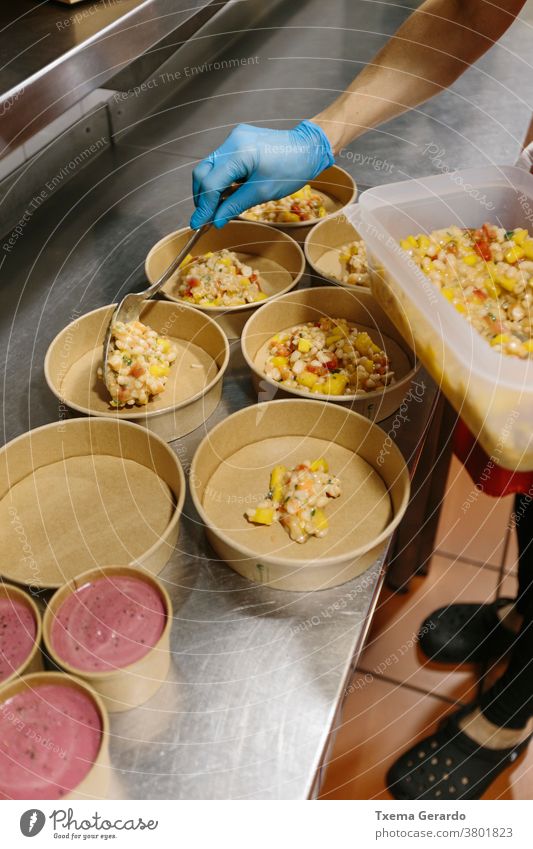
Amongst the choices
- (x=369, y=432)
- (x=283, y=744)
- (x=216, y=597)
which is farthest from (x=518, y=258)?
(x=283, y=744)

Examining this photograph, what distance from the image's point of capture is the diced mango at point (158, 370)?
4.33ft

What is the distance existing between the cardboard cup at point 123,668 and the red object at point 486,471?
0.76m

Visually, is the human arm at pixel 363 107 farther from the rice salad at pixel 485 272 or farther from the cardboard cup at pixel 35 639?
the cardboard cup at pixel 35 639

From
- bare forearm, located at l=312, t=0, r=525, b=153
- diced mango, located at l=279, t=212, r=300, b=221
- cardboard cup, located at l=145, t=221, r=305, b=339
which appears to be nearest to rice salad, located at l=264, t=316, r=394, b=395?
cardboard cup, located at l=145, t=221, r=305, b=339

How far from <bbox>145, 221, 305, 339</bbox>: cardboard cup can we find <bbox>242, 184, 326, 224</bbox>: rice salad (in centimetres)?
6

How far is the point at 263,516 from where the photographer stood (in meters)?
1.13

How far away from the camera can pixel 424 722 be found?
5.74 feet

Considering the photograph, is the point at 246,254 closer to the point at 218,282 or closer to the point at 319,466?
the point at 218,282

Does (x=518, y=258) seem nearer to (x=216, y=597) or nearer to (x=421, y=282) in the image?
(x=421, y=282)

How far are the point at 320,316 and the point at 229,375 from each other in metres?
0.24

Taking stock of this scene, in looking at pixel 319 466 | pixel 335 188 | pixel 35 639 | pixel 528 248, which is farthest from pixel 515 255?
pixel 35 639

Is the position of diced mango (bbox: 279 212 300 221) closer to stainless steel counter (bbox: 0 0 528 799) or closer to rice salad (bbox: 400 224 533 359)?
stainless steel counter (bbox: 0 0 528 799)
